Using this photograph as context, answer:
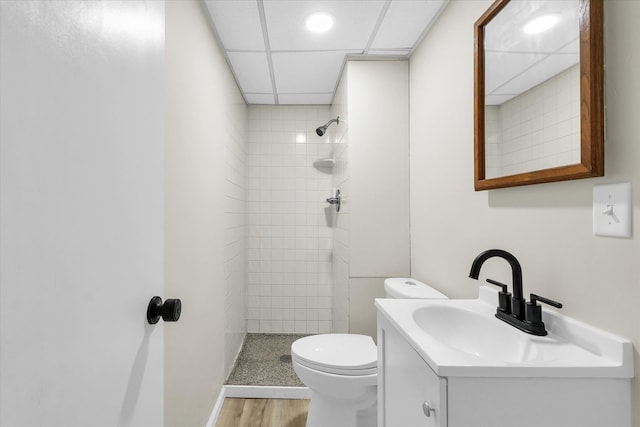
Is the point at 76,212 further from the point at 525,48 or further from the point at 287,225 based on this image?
the point at 287,225

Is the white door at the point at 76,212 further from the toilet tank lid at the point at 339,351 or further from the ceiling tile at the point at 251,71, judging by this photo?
the ceiling tile at the point at 251,71

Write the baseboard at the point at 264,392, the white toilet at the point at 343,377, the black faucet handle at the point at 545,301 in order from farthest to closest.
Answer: the baseboard at the point at 264,392 < the white toilet at the point at 343,377 < the black faucet handle at the point at 545,301

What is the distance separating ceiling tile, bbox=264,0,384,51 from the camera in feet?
4.92

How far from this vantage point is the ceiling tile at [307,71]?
1988mm

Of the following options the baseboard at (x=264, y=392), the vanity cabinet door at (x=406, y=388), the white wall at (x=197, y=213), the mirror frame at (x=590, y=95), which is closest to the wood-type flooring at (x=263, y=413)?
the baseboard at (x=264, y=392)

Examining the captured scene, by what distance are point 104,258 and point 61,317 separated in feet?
0.37

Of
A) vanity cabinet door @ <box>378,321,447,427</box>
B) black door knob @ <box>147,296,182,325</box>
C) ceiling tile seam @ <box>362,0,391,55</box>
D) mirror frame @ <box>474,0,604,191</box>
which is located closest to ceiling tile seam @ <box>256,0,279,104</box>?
ceiling tile seam @ <box>362,0,391,55</box>

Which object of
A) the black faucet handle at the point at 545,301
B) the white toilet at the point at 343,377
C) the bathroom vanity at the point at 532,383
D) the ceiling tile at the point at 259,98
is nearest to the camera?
the bathroom vanity at the point at 532,383

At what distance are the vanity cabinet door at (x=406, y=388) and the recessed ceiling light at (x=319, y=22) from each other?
4.86 ft

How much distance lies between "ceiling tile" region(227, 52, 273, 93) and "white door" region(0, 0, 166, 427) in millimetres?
1440

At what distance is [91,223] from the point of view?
1.52 ft

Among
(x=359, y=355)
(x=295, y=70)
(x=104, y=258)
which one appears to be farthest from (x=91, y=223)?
(x=295, y=70)

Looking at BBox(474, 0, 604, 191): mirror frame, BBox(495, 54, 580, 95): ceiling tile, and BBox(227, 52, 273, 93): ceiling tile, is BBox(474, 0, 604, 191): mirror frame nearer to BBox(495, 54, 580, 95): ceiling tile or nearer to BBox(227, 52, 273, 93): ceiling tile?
BBox(495, 54, 580, 95): ceiling tile

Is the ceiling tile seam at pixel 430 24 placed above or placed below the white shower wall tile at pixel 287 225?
above
